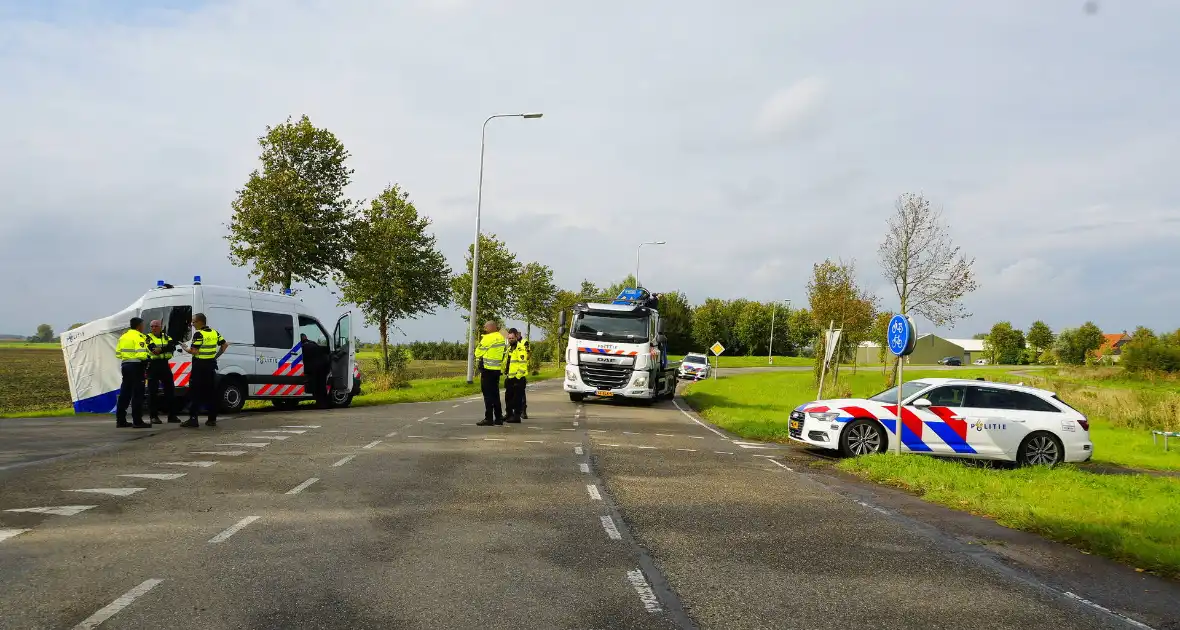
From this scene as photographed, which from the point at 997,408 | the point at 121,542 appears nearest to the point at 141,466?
the point at 121,542

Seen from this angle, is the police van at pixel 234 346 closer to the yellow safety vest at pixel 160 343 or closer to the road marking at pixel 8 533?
the yellow safety vest at pixel 160 343

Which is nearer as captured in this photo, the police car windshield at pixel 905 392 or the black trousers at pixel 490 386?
the police car windshield at pixel 905 392

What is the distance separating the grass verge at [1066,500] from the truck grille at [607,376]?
39.1 ft

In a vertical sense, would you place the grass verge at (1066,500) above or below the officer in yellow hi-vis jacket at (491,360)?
below

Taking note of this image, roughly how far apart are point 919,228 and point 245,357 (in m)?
29.1

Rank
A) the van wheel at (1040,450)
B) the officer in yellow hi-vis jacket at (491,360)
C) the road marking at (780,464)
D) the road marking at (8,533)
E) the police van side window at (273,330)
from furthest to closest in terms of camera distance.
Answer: the police van side window at (273,330)
the officer in yellow hi-vis jacket at (491,360)
the van wheel at (1040,450)
the road marking at (780,464)
the road marking at (8,533)

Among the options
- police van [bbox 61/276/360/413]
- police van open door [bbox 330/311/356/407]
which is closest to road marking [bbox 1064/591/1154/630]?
police van [bbox 61/276/360/413]

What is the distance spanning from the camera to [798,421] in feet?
48.9

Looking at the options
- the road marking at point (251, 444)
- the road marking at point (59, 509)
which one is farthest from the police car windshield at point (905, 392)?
the road marking at point (59, 509)

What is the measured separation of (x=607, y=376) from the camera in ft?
80.8

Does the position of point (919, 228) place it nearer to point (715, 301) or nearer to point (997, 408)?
point (997, 408)

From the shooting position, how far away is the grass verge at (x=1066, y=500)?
7.43 m

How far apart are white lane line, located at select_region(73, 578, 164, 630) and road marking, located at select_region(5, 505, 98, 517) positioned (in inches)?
106

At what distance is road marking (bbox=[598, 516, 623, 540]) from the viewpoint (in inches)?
279
